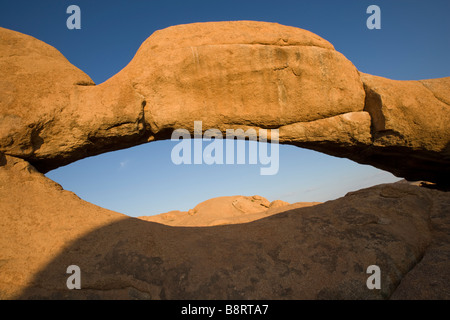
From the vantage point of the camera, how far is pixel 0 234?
3070 mm

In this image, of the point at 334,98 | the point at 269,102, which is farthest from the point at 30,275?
the point at 334,98

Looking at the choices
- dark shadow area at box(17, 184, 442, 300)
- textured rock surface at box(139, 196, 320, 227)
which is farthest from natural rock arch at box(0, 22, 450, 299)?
textured rock surface at box(139, 196, 320, 227)

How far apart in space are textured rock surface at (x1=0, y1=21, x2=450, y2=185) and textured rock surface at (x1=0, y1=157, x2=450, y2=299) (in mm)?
1138

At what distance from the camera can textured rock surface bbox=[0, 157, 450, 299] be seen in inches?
113

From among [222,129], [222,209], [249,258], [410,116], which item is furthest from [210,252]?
[222,209]

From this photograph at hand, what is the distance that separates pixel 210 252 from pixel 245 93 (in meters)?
2.73

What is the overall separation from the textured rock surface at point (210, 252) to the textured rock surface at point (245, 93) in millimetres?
1138

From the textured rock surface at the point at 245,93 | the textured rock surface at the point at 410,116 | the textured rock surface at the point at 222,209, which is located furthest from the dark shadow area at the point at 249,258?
the textured rock surface at the point at 222,209

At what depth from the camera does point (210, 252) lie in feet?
11.1

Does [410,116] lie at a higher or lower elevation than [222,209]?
higher

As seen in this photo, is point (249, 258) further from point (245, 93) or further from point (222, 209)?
point (222, 209)

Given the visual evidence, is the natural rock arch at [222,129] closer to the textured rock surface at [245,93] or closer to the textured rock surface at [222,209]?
the textured rock surface at [245,93]
